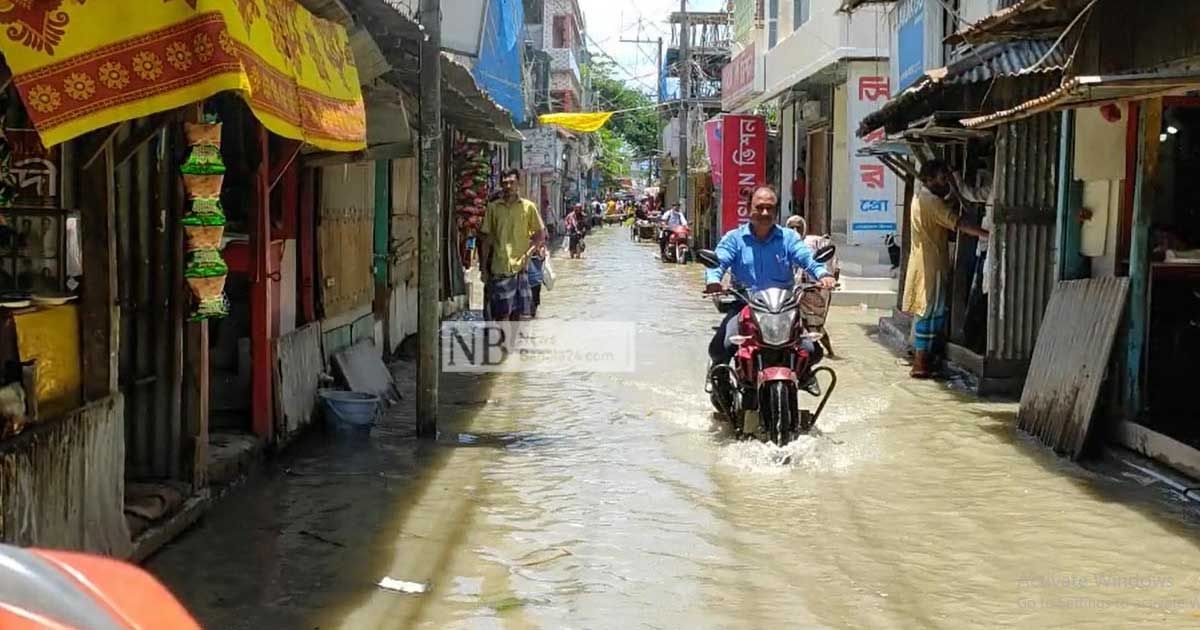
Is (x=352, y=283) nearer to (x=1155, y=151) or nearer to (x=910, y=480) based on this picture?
(x=910, y=480)

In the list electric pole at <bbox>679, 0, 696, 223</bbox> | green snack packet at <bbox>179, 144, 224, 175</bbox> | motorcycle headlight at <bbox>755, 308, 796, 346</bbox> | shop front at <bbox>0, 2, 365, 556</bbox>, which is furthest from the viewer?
electric pole at <bbox>679, 0, 696, 223</bbox>

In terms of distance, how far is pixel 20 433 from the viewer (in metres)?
4.71

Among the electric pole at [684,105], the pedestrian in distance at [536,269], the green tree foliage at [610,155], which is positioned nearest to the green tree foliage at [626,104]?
the green tree foliage at [610,155]

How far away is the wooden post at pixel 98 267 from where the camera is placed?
5305 mm

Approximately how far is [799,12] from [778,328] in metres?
19.4

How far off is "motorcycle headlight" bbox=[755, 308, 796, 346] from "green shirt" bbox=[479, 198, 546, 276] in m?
5.58

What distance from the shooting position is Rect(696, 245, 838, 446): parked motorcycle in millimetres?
8172

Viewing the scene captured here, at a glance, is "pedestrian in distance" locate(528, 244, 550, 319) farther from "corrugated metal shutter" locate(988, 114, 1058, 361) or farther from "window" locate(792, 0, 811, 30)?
"window" locate(792, 0, 811, 30)

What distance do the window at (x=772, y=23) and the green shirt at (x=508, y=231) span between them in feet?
53.8

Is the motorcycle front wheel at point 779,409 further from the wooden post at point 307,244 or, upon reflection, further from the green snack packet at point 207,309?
the green snack packet at point 207,309

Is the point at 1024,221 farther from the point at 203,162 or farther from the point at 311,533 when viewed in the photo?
the point at 203,162

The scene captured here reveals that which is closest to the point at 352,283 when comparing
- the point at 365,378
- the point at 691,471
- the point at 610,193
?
the point at 365,378

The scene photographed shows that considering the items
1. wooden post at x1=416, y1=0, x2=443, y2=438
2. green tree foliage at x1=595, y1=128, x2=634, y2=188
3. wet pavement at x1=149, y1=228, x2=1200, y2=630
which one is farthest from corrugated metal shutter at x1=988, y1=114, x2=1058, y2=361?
green tree foliage at x1=595, y1=128, x2=634, y2=188

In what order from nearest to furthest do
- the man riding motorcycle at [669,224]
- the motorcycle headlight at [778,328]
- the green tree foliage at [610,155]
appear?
the motorcycle headlight at [778,328] < the man riding motorcycle at [669,224] < the green tree foliage at [610,155]
